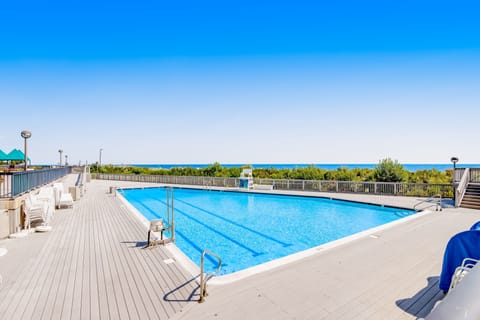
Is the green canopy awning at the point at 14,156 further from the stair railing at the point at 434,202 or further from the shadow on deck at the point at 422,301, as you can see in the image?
the stair railing at the point at 434,202

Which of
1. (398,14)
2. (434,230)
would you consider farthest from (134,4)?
(434,230)

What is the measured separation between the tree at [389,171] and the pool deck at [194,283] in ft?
28.1

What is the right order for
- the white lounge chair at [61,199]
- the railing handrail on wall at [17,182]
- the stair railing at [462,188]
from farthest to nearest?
1. the stair railing at [462,188]
2. the white lounge chair at [61,199]
3. the railing handrail on wall at [17,182]

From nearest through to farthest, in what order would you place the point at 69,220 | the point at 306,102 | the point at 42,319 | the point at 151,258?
1. the point at 42,319
2. the point at 151,258
3. the point at 69,220
4. the point at 306,102

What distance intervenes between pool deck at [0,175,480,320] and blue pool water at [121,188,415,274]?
1.76 metres

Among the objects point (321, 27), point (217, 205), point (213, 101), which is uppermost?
point (321, 27)

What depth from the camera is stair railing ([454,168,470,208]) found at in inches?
376

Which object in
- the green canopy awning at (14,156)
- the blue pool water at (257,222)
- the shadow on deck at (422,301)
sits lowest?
the blue pool water at (257,222)

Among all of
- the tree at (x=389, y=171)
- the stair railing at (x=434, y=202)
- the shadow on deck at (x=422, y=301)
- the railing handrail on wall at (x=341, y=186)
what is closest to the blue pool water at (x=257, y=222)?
the stair railing at (x=434, y=202)

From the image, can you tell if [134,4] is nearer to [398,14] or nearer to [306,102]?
[398,14]

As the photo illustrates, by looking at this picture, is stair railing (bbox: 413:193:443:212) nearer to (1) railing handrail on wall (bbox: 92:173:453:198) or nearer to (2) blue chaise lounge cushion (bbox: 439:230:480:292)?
(1) railing handrail on wall (bbox: 92:173:453:198)

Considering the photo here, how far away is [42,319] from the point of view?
258 centimetres

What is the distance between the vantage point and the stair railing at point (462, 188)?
9.54 meters

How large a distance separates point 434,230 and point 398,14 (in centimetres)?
874
